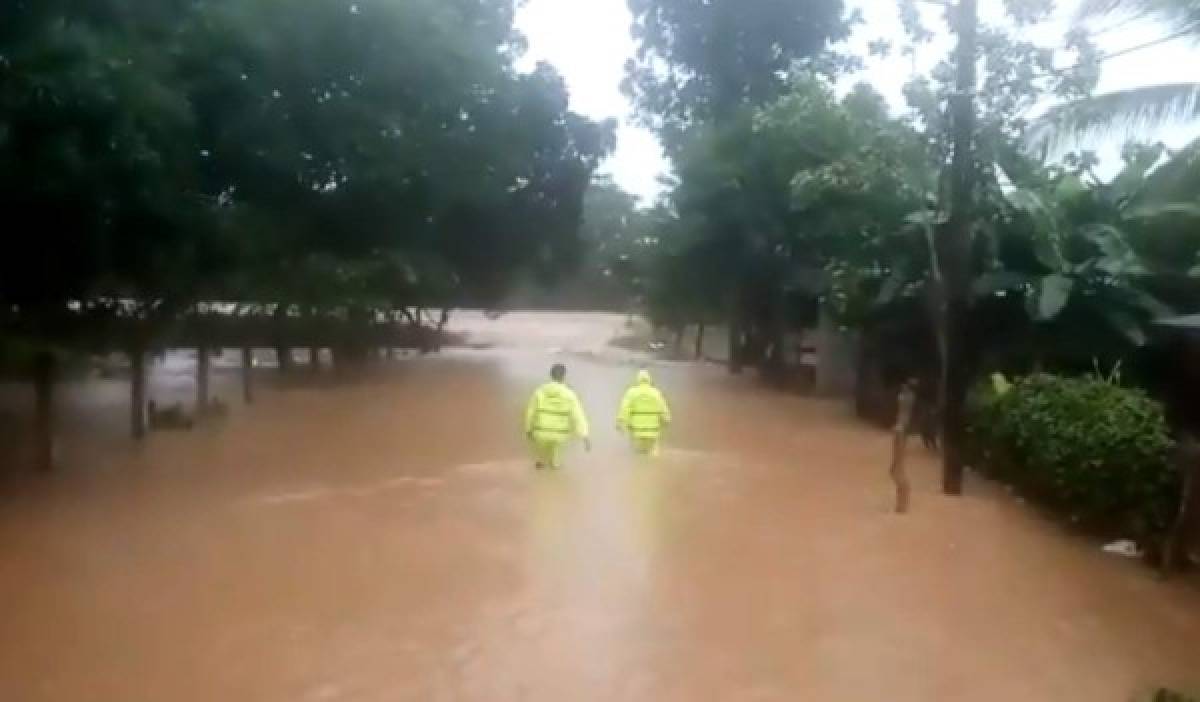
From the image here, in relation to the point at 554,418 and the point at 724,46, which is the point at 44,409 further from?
the point at 724,46

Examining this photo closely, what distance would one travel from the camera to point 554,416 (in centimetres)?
1543

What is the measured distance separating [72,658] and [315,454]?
10340 mm

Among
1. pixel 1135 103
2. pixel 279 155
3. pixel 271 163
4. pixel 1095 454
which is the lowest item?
pixel 1095 454

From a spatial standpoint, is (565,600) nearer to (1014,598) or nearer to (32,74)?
(1014,598)

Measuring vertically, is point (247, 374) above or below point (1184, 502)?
below

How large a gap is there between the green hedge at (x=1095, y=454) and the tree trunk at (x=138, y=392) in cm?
1071

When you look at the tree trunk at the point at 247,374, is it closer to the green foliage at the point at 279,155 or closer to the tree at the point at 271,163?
the tree at the point at 271,163

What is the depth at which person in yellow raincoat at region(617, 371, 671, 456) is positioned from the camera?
1695 centimetres

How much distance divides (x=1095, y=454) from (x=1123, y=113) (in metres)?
2.69

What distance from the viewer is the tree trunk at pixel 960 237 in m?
13.2

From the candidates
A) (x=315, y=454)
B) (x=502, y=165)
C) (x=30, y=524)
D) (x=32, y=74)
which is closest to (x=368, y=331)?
(x=502, y=165)

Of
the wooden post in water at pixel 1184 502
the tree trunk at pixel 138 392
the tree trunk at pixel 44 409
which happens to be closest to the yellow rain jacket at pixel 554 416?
the tree trunk at pixel 44 409

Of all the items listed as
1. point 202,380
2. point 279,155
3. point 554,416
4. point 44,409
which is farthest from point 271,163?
point 202,380

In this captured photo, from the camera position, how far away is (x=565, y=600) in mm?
10016
